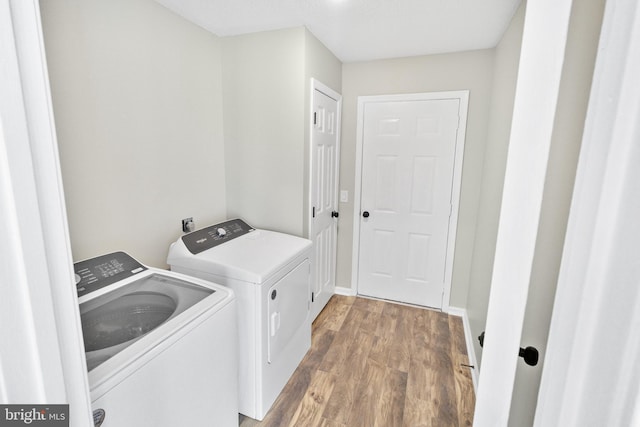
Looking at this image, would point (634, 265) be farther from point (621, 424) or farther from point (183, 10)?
point (183, 10)

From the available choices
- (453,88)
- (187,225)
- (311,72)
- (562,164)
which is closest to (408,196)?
(453,88)

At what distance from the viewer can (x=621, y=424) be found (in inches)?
16.2

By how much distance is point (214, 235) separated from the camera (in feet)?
6.81

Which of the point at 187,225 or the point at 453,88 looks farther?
the point at 453,88

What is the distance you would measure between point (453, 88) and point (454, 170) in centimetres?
70

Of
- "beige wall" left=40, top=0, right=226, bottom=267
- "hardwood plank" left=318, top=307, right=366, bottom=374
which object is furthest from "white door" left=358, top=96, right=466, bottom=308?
"beige wall" left=40, top=0, right=226, bottom=267

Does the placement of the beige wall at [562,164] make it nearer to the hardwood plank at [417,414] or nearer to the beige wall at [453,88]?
the hardwood plank at [417,414]

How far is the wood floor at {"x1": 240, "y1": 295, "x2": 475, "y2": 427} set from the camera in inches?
70.0

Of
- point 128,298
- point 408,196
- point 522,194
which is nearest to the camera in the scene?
point 522,194

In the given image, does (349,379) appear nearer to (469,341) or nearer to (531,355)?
(469,341)

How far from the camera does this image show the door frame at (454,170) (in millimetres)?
2645

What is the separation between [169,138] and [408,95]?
2.01 metres

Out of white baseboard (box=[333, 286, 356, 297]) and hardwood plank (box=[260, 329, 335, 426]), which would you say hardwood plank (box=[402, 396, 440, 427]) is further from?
white baseboard (box=[333, 286, 356, 297])

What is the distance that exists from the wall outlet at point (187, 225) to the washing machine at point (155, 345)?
0.54 metres
